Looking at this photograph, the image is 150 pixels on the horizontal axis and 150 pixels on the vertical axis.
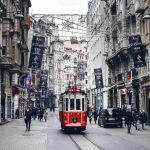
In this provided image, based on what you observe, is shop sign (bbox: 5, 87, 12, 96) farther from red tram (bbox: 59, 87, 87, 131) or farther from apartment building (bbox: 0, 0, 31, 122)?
red tram (bbox: 59, 87, 87, 131)

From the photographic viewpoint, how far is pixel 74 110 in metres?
28.5

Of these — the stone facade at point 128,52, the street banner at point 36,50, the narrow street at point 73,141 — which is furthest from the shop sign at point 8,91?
the narrow street at point 73,141

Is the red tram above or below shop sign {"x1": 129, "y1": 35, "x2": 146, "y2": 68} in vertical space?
below

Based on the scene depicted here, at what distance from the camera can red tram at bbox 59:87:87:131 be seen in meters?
28.3

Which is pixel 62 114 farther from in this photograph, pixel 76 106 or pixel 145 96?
pixel 145 96

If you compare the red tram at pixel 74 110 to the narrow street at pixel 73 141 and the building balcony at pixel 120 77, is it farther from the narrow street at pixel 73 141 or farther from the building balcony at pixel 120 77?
the building balcony at pixel 120 77

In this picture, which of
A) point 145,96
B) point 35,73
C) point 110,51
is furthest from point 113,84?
point 35,73

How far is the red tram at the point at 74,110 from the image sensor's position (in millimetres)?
28312

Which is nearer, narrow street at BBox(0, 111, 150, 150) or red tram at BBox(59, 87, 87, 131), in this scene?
narrow street at BBox(0, 111, 150, 150)

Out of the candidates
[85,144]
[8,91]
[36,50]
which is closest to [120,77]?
[8,91]

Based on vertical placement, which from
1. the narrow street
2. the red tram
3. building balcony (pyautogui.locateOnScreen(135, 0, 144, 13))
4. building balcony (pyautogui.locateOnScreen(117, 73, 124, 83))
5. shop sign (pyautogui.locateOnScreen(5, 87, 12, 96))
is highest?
building balcony (pyautogui.locateOnScreen(135, 0, 144, 13))

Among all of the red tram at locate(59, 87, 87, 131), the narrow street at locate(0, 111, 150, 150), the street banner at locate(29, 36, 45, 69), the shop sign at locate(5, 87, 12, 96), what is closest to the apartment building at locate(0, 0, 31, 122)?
the shop sign at locate(5, 87, 12, 96)

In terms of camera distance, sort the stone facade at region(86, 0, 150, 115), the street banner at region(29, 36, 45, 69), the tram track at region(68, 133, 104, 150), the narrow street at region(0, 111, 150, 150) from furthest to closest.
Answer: the stone facade at region(86, 0, 150, 115) → the street banner at region(29, 36, 45, 69) → the narrow street at region(0, 111, 150, 150) → the tram track at region(68, 133, 104, 150)

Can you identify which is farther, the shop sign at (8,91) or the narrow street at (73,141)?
the shop sign at (8,91)
